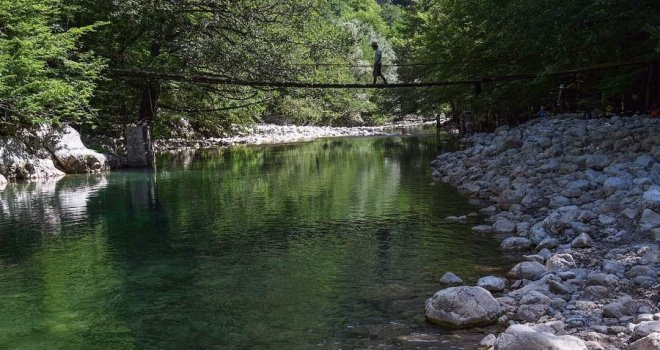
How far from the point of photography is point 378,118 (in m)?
51.1

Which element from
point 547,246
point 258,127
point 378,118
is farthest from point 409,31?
point 547,246

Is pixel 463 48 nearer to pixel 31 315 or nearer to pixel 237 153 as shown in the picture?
pixel 237 153

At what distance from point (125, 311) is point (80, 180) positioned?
12.5 meters

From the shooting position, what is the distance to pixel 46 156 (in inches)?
729

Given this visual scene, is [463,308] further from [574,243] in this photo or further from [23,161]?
[23,161]

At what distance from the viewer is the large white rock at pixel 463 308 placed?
195 inches

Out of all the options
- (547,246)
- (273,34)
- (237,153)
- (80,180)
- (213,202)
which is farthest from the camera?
(237,153)

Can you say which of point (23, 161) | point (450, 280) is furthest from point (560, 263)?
point (23, 161)

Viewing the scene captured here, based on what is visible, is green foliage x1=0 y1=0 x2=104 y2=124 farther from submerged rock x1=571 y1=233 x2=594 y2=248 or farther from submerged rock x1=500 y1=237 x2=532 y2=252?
submerged rock x1=571 y1=233 x2=594 y2=248

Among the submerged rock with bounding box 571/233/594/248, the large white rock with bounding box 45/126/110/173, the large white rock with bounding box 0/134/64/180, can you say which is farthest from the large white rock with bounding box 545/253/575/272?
the large white rock with bounding box 45/126/110/173

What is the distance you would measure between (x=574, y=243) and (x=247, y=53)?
15.7 meters

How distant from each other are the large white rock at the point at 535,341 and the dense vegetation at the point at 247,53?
287 inches

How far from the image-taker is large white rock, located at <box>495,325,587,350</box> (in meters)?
3.90

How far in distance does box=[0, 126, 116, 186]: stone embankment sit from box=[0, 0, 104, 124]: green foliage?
574 millimetres
